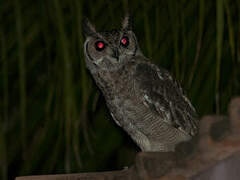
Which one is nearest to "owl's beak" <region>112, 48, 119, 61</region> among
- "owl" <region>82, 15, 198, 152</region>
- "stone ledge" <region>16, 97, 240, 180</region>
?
"owl" <region>82, 15, 198, 152</region>

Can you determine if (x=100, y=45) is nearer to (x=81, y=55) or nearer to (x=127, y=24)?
(x=127, y=24)

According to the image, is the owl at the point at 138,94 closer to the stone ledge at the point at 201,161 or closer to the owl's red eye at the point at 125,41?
the owl's red eye at the point at 125,41

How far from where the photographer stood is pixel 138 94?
1377mm

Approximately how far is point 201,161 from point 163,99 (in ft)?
2.20

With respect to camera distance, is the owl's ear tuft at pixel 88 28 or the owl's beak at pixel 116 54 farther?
the owl's beak at pixel 116 54

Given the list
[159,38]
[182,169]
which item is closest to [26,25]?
[159,38]

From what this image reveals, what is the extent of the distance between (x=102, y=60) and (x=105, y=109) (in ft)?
0.55

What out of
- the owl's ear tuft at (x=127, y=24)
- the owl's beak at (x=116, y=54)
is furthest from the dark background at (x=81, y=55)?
the owl's beak at (x=116, y=54)

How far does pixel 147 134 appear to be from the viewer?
1439 millimetres

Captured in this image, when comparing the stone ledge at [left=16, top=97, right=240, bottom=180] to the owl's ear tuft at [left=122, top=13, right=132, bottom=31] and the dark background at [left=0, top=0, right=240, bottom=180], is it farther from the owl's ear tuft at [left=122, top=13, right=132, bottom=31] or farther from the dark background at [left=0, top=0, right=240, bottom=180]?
the owl's ear tuft at [left=122, top=13, right=132, bottom=31]

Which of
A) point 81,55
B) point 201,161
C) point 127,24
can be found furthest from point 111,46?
point 201,161

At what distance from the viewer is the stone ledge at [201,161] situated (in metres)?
0.69

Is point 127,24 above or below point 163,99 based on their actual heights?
above

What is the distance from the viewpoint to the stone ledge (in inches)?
27.1
